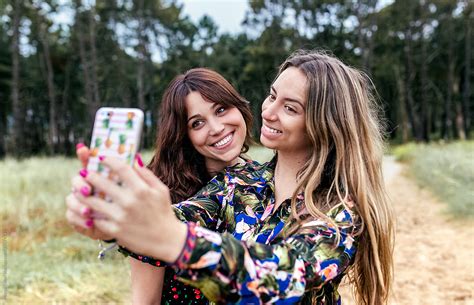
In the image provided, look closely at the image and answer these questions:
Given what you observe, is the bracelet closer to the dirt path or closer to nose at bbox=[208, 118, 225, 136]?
nose at bbox=[208, 118, 225, 136]

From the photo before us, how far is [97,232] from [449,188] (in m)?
7.99

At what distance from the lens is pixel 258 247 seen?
940 millimetres

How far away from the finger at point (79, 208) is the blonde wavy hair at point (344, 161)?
598 mm

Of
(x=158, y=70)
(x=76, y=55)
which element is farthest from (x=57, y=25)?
(x=158, y=70)

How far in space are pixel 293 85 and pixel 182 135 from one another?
881 mm

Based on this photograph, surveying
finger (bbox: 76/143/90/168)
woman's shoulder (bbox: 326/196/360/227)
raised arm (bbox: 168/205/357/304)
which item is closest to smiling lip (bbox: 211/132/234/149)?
woman's shoulder (bbox: 326/196/360/227)

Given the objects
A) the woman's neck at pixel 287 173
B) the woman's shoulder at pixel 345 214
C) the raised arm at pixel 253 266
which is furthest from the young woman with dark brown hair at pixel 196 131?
the raised arm at pixel 253 266

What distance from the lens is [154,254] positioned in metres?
0.82

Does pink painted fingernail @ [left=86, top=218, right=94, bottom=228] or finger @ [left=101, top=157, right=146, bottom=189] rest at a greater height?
finger @ [left=101, top=157, right=146, bottom=189]

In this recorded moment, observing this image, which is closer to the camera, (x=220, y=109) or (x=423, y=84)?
(x=220, y=109)

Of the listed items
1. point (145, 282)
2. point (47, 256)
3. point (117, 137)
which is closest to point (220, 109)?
point (145, 282)

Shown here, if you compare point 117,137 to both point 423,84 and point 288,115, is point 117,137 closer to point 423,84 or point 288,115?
point 288,115

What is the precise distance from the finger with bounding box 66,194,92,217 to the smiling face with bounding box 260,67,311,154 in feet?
2.41

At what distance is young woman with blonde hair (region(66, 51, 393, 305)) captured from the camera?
0.82 meters
